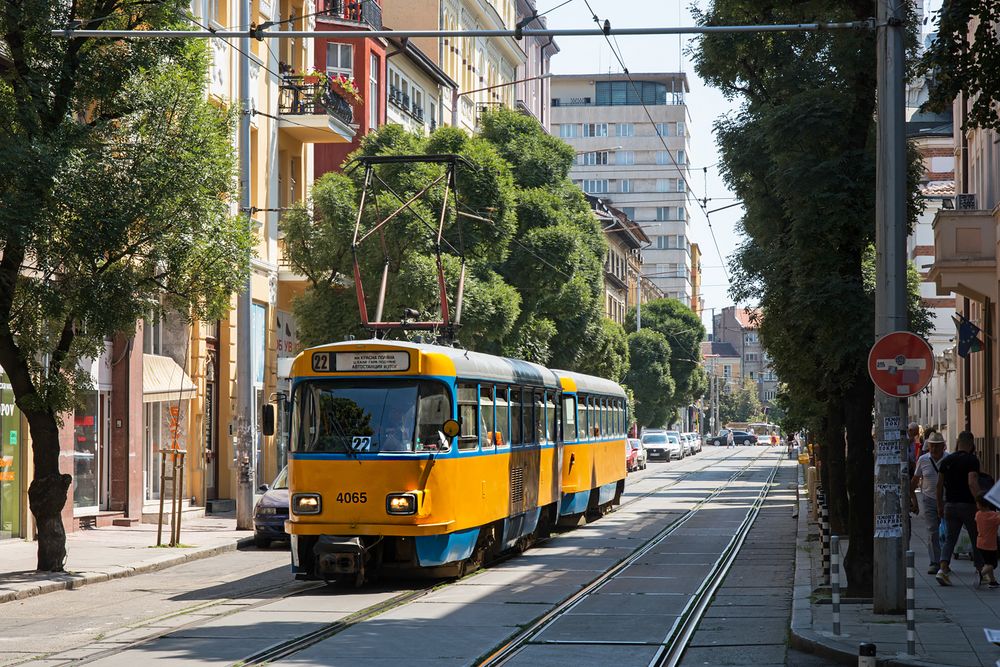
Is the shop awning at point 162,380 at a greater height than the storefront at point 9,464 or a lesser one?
greater

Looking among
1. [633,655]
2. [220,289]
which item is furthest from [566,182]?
[633,655]

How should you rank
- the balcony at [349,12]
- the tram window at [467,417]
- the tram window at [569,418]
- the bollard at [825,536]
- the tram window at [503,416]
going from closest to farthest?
the bollard at [825,536]
the tram window at [467,417]
the tram window at [503,416]
the tram window at [569,418]
the balcony at [349,12]

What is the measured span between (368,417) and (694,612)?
439cm

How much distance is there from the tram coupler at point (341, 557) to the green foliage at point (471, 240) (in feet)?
38.2

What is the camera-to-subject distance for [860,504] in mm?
15727

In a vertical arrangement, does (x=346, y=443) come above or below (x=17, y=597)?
above

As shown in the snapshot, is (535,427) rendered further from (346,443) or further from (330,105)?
(330,105)

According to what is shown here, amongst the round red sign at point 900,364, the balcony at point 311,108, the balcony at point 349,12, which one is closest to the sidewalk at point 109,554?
the round red sign at point 900,364

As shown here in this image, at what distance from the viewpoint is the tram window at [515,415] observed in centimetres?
2128

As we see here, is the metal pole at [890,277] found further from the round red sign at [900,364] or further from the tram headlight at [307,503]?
the tram headlight at [307,503]

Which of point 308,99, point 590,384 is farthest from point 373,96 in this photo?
point 590,384

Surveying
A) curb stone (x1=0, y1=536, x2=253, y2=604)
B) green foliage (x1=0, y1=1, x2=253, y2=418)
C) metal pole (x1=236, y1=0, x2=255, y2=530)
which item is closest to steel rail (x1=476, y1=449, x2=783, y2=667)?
curb stone (x1=0, y1=536, x2=253, y2=604)

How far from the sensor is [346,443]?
683 inches

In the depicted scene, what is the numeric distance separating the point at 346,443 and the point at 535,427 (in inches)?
244
